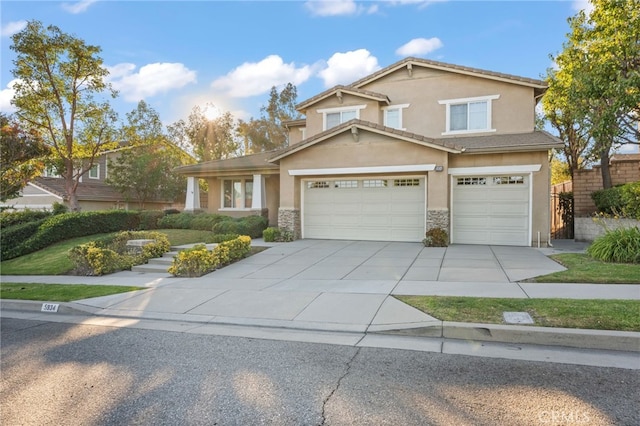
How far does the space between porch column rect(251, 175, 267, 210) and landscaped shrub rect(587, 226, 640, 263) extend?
1343cm

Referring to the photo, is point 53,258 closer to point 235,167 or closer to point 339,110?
point 235,167

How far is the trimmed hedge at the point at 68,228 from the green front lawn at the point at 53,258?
0.34 metres

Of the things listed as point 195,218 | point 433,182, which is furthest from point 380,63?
point 195,218

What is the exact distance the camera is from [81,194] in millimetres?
25891

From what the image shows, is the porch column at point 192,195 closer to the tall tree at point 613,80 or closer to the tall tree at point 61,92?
the tall tree at point 61,92

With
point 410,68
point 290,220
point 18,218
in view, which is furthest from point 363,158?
point 18,218

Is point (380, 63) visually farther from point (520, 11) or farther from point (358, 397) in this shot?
point (358, 397)

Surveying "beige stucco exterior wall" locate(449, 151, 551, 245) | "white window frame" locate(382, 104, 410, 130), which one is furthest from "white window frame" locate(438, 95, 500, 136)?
"beige stucco exterior wall" locate(449, 151, 551, 245)

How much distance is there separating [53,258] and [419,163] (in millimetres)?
13598

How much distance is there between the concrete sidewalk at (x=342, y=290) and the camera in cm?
582

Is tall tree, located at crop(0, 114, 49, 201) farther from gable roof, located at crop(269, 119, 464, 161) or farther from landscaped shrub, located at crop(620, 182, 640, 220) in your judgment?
landscaped shrub, located at crop(620, 182, 640, 220)

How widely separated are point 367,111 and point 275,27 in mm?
5288

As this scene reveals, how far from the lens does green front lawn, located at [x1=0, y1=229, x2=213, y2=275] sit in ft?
39.1

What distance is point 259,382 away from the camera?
402 centimetres
